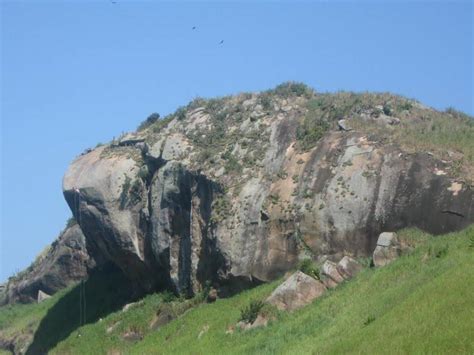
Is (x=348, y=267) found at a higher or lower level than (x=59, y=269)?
higher

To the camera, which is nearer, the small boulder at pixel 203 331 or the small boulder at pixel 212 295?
the small boulder at pixel 203 331

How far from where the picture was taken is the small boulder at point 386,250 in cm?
3569

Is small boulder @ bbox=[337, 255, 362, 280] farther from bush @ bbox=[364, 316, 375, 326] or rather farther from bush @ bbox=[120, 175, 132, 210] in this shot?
bush @ bbox=[120, 175, 132, 210]

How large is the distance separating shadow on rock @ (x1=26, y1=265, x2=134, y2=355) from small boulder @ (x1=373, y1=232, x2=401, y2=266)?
793 inches

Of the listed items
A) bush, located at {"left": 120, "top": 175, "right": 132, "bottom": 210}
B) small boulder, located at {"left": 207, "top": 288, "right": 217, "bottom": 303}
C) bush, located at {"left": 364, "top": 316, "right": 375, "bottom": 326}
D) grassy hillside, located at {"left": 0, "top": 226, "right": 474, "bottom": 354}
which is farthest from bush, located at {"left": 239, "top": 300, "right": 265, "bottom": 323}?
bush, located at {"left": 120, "top": 175, "right": 132, "bottom": 210}

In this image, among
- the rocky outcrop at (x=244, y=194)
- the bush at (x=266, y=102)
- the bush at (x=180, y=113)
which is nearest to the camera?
the rocky outcrop at (x=244, y=194)

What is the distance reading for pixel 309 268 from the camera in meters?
37.6

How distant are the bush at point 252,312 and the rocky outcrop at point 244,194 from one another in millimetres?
3619

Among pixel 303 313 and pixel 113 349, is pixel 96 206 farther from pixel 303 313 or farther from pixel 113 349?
pixel 303 313

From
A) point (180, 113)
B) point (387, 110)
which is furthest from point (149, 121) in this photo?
point (387, 110)

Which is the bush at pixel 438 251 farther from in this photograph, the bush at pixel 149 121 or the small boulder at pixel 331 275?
the bush at pixel 149 121

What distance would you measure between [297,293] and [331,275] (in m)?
1.52

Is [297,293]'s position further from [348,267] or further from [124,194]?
[124,194]

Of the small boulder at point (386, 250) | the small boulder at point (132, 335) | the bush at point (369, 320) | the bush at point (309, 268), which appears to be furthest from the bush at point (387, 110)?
the bush at point (369, 320)
